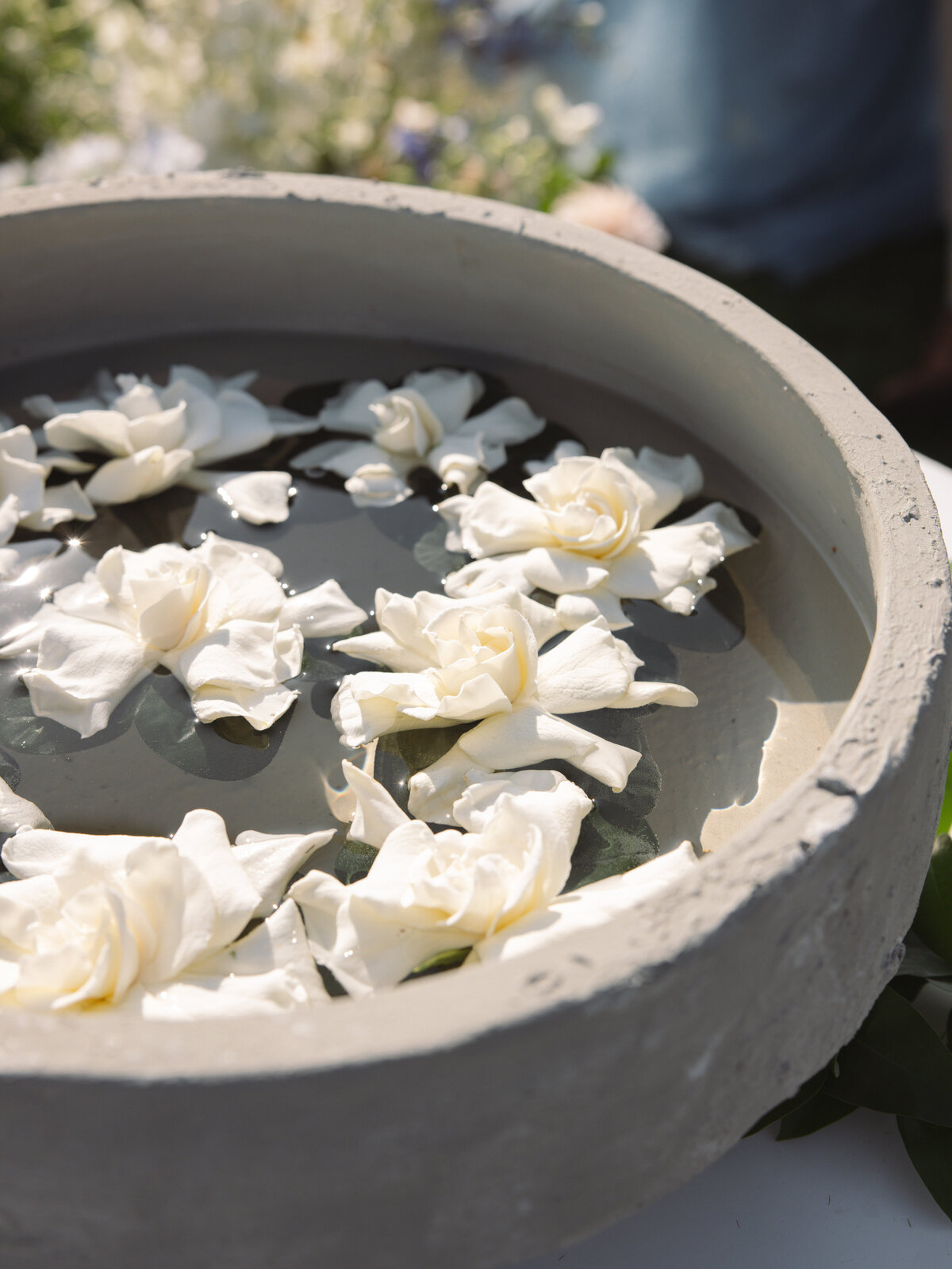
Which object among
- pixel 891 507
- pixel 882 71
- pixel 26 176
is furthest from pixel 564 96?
pixel 891 507

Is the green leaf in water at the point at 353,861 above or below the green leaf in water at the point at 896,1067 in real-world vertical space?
above

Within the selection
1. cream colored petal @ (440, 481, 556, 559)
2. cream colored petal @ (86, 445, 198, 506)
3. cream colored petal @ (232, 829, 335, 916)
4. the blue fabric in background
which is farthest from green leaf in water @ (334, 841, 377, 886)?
the blue fabric in background

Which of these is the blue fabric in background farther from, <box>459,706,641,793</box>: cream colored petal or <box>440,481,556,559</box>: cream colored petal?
<box>459,706,641,793</box>: cream colored petal

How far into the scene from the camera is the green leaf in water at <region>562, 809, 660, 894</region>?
597 millimetres

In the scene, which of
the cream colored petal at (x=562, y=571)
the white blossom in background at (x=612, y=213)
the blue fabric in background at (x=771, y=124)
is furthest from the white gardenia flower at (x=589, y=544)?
the blue fabric in background at (x=771, y=124)

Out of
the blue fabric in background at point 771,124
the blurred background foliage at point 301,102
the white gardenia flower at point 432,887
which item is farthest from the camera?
the blue fabric in background at point 771,124

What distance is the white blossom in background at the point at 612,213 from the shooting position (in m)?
1.79

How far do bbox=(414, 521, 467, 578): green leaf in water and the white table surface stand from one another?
1.42 feet

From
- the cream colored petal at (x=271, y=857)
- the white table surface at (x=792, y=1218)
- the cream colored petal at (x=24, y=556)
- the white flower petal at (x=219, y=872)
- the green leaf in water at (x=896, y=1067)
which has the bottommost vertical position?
the white table surface at (x=792, y=1218)

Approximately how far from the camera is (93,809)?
63cm

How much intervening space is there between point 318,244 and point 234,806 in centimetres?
53

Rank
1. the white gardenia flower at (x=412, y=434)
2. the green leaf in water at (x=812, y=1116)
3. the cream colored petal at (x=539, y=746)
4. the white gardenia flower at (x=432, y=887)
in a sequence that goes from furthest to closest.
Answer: the white gardenia flower at (x=412, y=434)
the green leaf in water at (x=812, y=1116)
the cream colored petal at (x=539, y=746)
the white gardenia flower at (x=432, y=887)

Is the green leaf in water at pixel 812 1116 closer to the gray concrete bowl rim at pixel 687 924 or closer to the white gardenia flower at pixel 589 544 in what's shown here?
the gray concrete bowl rim at pixel 687 924

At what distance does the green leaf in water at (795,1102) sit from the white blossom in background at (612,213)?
1396 millimetres
